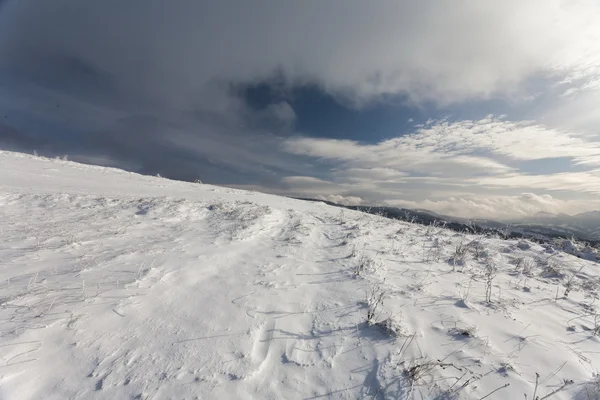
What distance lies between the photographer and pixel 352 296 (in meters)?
4.52

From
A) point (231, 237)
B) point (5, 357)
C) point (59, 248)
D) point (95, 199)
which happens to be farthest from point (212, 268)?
point (95, 199)

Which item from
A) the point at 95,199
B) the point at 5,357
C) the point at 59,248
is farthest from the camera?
the point at 95,199

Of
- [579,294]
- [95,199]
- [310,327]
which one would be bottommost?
[310,327]

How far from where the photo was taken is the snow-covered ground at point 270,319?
108 inches

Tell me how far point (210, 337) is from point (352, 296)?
229cm

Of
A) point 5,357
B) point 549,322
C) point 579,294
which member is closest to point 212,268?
point 5,357

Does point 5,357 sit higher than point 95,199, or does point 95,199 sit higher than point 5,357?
point 95,199

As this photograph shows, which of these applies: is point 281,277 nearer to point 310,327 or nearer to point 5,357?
point 310,327

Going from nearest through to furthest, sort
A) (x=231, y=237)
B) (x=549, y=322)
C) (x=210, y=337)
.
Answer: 1. (x=210, y=337)
2. (x=549, y=322)
3. (x=231, y=237)

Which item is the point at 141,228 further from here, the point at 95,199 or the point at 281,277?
the point at 281,277

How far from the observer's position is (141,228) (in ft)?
23.9

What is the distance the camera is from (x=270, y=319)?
3.76 metres

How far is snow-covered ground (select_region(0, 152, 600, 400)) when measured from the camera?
274cm

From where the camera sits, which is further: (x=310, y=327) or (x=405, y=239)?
(x=405, y=239)
